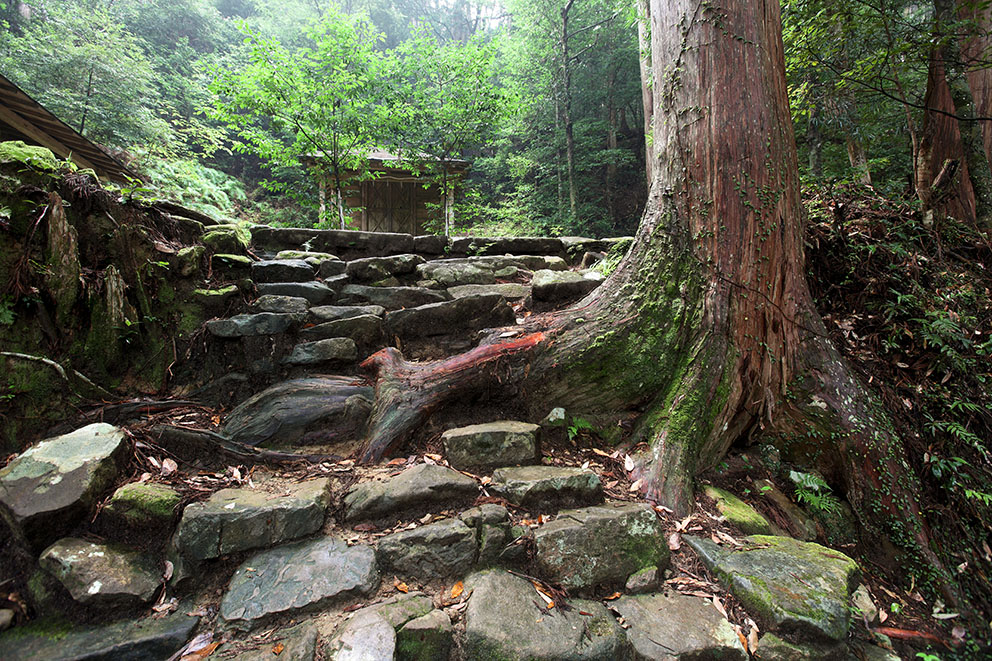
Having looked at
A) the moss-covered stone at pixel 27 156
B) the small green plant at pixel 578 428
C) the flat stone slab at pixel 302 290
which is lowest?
the small green plant at pixel 578 428

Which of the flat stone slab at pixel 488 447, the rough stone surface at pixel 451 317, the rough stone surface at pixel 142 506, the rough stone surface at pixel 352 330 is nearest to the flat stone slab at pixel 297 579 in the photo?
the rough stone surface at pixel 142 506

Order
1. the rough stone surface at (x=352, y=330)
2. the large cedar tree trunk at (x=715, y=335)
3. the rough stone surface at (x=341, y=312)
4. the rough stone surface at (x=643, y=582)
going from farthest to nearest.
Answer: the rough stone surface at (x=341, y=312), the rough stone surface at (x=352, y=330), the large cedar tree trunk at (x=715, y=335), the rough stone surface at (x=643, y=582)

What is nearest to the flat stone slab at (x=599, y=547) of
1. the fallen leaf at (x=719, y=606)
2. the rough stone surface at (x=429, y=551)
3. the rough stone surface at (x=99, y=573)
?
the fallen leaf at (x=719, y=606)

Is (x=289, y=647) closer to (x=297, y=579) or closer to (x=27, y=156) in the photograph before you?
(x=297, y=579)

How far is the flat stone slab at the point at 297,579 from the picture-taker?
152 cm

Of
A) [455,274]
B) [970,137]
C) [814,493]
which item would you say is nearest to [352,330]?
[455,274]

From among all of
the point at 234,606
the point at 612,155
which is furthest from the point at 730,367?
the point at 612,155

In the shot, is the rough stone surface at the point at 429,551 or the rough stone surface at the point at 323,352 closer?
the rough stone surface at the point at 429,551

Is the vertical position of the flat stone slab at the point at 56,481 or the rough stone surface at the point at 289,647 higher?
the flat stone slab at the point at 56,481

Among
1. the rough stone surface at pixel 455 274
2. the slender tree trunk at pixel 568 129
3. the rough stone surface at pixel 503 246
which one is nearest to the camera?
the rough stone surface at pixel 455 274

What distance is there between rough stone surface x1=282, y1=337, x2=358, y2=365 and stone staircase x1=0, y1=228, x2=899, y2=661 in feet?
1.03

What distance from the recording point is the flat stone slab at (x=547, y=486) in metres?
2.00

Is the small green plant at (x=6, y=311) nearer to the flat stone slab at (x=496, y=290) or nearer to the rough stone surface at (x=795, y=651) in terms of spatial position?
the flat stone slab at (x=496, y=290)

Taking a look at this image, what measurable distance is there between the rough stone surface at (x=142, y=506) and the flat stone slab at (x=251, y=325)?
3.51ft
